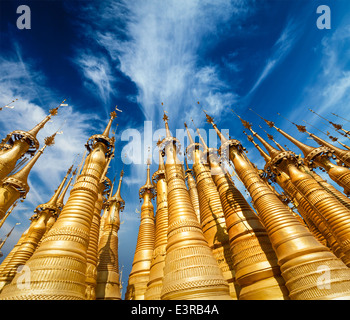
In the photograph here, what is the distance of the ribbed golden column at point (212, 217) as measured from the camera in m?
11.2

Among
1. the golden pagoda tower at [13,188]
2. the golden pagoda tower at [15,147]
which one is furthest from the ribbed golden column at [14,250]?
the golden pagoda tower at [15,147]

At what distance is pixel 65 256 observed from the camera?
22.1 feet

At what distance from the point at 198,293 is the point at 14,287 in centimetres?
551

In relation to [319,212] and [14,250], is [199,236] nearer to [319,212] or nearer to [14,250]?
[319,212]

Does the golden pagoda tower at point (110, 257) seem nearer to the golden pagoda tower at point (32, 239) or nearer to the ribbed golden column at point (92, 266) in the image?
the ribbed golden column at point (92, 266)

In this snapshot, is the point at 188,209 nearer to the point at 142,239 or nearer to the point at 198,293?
the point at 198,293

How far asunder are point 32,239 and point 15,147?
8979 millimetres

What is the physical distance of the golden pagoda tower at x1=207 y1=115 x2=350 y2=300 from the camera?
5746mm

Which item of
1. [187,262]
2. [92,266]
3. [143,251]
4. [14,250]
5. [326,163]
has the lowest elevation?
[187,262]

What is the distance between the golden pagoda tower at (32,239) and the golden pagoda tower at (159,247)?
1086 centimetres

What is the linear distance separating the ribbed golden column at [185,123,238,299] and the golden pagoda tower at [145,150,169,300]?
3.08m

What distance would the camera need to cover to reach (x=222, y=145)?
1399cm

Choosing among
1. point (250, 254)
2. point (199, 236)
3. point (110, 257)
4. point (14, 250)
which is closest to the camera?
point (199, 236)

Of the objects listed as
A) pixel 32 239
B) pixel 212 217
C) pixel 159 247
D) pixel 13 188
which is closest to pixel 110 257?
pixel 159 247
